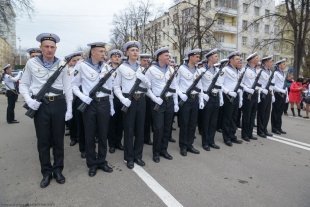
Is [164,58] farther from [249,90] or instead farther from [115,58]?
[249,90]

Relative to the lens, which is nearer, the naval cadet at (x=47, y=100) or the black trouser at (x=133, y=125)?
the naval cadet at (x=47, y=100)

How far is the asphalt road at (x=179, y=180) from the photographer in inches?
161

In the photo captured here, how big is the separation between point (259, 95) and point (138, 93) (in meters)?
3.68

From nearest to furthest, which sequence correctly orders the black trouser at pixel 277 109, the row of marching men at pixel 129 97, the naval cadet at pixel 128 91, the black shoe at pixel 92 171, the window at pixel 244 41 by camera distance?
the row of marching men at pixel 129 97, the black shoe at pixel 92 171, the naval cadet at pixel 128 91, the black trouser at pixel 277 109, the window at pixel 244 41

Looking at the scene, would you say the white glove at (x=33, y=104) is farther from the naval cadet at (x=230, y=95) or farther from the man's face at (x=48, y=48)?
the naval cadet at (x=230, y=95)

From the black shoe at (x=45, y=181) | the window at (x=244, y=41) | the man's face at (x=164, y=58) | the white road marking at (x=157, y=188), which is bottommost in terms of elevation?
the white road marking at (x=157, y=188)

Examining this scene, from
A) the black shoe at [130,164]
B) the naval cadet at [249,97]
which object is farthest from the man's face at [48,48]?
the naval cadet at [249,97]

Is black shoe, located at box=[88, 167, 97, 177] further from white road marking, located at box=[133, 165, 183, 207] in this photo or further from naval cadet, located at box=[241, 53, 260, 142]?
naval cadet, located at box=[241, 53, 260, 142]

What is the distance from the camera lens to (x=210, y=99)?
6781mm

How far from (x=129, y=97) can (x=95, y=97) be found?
0.65 meters

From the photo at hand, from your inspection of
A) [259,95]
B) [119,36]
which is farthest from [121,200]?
[119,36]

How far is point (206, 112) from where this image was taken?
6812mm

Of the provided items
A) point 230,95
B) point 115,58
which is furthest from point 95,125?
point 230,95

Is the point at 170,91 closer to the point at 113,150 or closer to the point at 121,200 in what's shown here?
the point at 113,150
